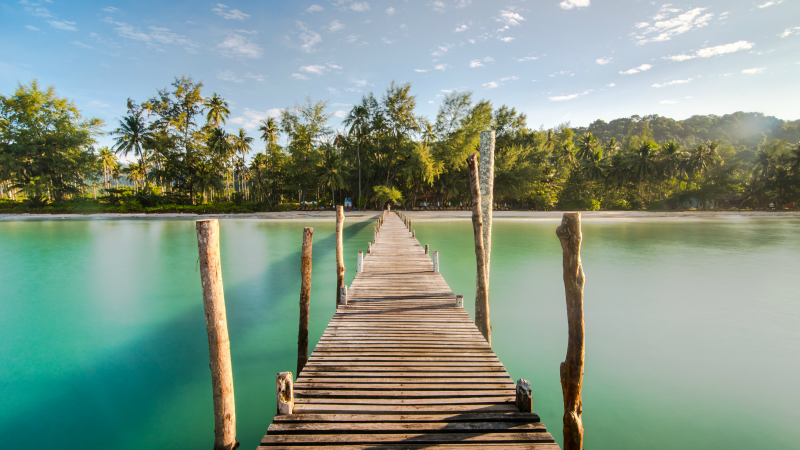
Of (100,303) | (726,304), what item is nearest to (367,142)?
(100,303)

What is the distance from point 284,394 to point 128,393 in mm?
4673

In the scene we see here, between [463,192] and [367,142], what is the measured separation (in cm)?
1190

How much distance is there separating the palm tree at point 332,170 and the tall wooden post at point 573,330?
31.9 meters

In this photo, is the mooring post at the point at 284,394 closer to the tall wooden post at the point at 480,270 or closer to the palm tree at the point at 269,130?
the tall wooden post at the point at 480,270

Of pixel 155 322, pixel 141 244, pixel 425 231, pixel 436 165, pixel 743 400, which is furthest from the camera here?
pixel 436 165

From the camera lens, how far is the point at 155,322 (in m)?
8.67

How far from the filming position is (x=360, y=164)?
3572 cm

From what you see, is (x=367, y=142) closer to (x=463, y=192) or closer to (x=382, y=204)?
(x=382, y=204)

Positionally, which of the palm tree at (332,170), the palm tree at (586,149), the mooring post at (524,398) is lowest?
the mooring post at (524,398)

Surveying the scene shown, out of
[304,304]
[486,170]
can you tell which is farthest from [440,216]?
[304,304]

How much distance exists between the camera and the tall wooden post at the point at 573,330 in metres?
3.14

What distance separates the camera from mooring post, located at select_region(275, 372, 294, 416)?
278cm

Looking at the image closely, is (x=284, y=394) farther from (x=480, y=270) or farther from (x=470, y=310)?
(x=470, y=310)

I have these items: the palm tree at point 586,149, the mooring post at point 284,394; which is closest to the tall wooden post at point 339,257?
the mooring post at point 284,394
